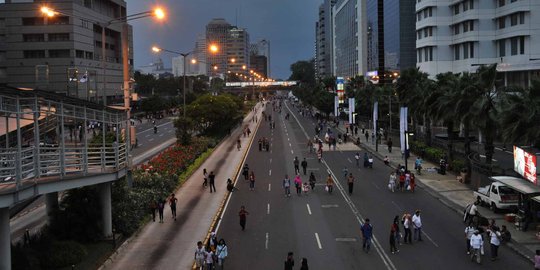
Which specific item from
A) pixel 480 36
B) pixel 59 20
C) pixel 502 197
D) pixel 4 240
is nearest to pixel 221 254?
pixel 4 240

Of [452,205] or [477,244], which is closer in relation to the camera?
[477,244]

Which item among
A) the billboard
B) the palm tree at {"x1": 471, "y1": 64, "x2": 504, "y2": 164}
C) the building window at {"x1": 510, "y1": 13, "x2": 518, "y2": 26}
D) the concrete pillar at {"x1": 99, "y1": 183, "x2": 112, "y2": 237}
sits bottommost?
the concrete pillar at {"x1": 99, "y1": 183, "x2": 112, "y2": 237}

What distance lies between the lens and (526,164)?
27094 millimetres

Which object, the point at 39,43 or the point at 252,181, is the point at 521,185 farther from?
the point at 39,43

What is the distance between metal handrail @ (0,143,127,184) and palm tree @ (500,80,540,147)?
18.6 m

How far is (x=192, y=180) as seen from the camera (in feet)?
139

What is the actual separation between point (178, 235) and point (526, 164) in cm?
1609

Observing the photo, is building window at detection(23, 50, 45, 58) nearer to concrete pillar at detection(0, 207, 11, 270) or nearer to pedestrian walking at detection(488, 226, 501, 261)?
concrete pillar at detection(0, 207, 11, 270)

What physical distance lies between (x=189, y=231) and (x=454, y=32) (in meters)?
66.2

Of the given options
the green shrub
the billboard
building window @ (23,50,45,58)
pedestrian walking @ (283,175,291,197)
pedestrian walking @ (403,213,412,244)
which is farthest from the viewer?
building window @ (23,50,45,58)

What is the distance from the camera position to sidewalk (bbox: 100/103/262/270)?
2203 centimetres

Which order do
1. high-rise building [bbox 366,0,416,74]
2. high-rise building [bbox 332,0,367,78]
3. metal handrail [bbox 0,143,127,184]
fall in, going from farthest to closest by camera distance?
high-rise building [bbox 332,0,367,78]
high-rise building [bbox 366,0,416,74]
metal handrail [bbox 0,143,127,184]

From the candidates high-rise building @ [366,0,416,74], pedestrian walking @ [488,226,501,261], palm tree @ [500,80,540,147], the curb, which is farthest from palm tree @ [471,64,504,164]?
high-rise building @ [366,0,416,74]

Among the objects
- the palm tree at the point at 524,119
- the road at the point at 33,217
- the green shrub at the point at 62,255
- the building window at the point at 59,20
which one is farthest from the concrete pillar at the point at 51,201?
the building window at the point at 59,20
